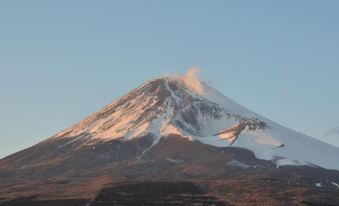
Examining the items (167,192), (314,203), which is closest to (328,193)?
(314,203)

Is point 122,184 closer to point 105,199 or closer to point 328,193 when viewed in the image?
point 105,199

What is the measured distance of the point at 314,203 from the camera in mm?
159250

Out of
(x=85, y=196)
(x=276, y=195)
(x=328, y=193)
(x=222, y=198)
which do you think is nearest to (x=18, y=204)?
(x=85, y=196)

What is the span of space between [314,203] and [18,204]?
7219 centimetres

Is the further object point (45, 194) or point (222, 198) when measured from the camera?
point (45, 194)

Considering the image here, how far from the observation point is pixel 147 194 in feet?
561

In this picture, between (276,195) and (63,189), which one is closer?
(276,195)

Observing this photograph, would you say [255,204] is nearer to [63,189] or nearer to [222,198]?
[222,198]

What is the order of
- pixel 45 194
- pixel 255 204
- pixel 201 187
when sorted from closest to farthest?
pixel 255 204, pixel 45 194, pixel 201 187

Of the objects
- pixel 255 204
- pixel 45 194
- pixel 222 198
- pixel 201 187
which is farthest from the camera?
pixel 201 187

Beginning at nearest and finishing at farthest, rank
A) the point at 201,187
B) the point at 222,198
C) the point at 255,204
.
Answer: the point at 255,204 < the point at 222,198 < the point at 201,187

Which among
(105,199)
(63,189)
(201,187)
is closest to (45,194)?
(63,189)

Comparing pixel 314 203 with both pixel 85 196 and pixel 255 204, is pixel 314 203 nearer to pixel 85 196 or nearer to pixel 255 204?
pixel 255 204

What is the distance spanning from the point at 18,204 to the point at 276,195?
69.5 metres
